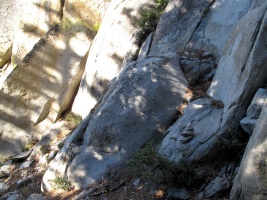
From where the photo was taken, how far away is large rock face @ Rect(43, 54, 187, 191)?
24.7ft

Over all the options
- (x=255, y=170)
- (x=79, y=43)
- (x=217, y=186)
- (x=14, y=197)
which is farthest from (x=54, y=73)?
(x=255, y=170)

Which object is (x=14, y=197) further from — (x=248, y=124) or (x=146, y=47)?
(x=248, y=124)

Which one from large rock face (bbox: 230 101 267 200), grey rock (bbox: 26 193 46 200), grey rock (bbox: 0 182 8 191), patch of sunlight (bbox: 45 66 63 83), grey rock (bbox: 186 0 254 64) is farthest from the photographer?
patch of sunlight (bbox: 45 66 63 83)

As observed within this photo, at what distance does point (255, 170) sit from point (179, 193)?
156 centimetres

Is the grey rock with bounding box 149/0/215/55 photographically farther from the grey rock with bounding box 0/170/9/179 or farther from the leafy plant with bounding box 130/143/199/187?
the grey rock with bounding box 0/170/9/179

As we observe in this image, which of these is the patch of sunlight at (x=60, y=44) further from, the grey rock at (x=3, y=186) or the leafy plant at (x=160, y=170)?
the leafy plant at (x=160, y=170)

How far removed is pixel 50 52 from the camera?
1294 centimetres

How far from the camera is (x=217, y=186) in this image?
17.6ft

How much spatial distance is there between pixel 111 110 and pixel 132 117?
51 centimetres

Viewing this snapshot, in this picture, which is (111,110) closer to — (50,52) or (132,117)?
(132,117)

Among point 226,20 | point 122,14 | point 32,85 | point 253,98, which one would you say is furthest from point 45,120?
point 253,98

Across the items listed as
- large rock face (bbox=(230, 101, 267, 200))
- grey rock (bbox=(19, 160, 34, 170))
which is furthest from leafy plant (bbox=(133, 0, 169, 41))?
large rock face (bbox=(230, 101, 267, 200))

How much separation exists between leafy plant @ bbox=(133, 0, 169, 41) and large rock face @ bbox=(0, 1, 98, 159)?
2.79 meters

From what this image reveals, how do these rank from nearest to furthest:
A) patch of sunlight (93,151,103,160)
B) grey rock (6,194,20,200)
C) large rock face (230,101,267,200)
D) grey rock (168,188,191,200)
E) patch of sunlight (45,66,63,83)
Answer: large rock face (230,101,267,200)
grey rock (168,188,191,200)
patch of sunlight (93,151,103,160)
grey rock (6,194,20,200)
patch of sunlight (45,66,63,83)
